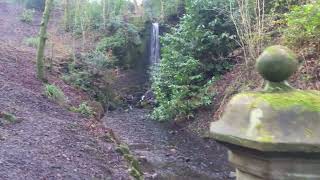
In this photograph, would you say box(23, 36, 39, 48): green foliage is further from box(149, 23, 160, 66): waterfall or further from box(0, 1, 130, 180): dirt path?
box(149, 23, 160, 66): waterfall

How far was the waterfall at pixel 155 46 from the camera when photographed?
79.6ft

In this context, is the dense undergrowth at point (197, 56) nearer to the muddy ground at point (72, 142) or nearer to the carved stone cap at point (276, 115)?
the muddy ground at point (72, 142)

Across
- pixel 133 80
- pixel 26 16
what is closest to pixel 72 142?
pixel 133 80

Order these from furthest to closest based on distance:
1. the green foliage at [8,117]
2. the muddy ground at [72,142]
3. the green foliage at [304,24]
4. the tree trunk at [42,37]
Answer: the tree trunk at [42,37]
the green foliage at [304,24]
the green foliage at [8,117]
the muddy ground at [72,142]

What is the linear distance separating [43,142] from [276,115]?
6.87m

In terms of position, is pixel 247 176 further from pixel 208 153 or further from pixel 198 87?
pixel 198 87

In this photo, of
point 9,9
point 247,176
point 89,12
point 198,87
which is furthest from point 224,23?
point 9,9

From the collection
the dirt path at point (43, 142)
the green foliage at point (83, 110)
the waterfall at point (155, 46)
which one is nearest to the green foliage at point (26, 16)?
the waterfall at point (155, 46)

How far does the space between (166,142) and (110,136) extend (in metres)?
3.54

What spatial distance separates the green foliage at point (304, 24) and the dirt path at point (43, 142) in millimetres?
5477

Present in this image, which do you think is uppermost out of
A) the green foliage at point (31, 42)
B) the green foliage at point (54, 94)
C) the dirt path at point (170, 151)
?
the green foliage at point (31, 42)

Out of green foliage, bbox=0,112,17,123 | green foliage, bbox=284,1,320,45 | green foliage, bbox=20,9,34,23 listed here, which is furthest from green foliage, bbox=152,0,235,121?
green foliage, bbox=20,9,34,23

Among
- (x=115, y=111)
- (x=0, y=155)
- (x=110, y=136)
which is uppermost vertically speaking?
(x=0, y=155)

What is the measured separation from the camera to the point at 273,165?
5.84ft
